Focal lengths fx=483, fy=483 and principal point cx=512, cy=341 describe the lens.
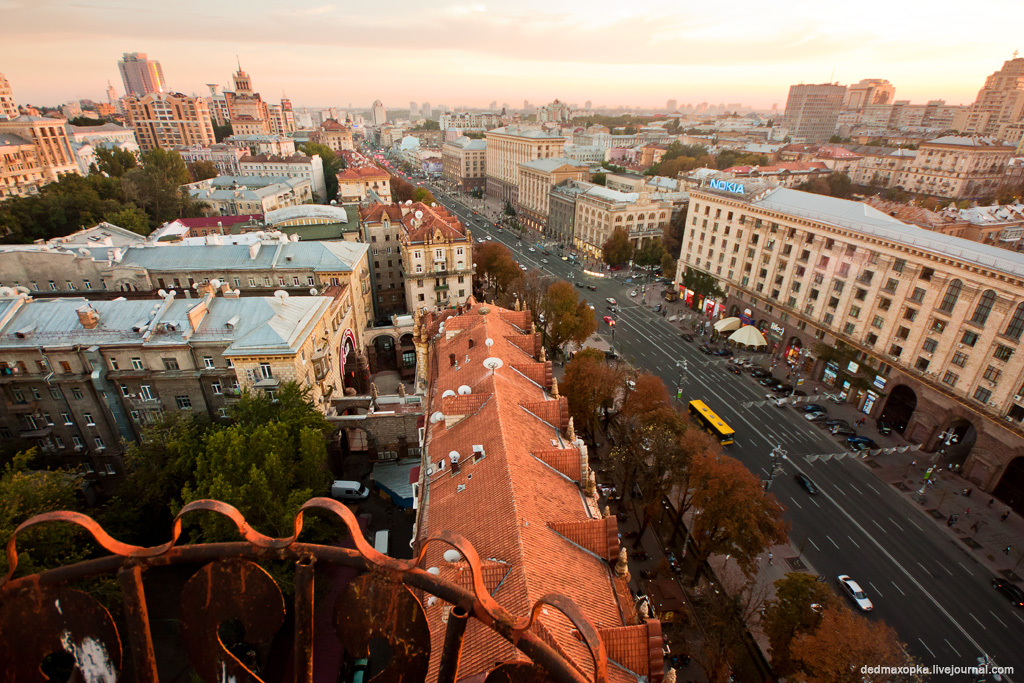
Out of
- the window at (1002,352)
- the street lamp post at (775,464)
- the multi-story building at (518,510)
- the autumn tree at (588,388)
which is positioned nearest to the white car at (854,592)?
the street lamp post at (775,464)

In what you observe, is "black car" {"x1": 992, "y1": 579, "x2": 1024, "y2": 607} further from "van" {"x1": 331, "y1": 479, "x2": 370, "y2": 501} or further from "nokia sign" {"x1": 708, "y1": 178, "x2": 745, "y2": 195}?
"nokia sign" {"x1": 708, "y1": 178, "x2": 745, "y2": 195}

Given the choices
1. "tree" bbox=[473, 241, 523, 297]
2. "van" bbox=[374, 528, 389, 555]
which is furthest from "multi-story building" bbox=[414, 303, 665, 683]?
"tree" bbox=[473, 241, 523, 297]

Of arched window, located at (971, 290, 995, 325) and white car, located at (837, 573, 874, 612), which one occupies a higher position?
arched window, located at (971, 290, 995, 325)

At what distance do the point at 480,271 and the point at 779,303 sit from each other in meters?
52.0

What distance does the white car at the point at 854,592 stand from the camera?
1486 inches

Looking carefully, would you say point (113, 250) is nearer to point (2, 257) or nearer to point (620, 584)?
point (2, 257)

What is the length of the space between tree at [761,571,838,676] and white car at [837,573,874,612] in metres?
12.5

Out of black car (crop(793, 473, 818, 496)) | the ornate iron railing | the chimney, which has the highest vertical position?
the ornate iron railing

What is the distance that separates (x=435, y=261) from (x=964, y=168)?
587ft

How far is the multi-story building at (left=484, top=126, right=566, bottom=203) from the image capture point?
16675 centimetres

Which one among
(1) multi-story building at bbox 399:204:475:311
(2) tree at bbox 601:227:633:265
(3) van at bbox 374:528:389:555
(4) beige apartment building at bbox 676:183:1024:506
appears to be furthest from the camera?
(2) tree at bbox 601:227:633:265

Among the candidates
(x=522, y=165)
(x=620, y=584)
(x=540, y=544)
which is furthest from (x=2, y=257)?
(x=522, y=165)

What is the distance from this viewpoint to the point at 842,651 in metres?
25.2

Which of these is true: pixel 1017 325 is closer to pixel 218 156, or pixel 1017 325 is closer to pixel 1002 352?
pixel 1002 352
